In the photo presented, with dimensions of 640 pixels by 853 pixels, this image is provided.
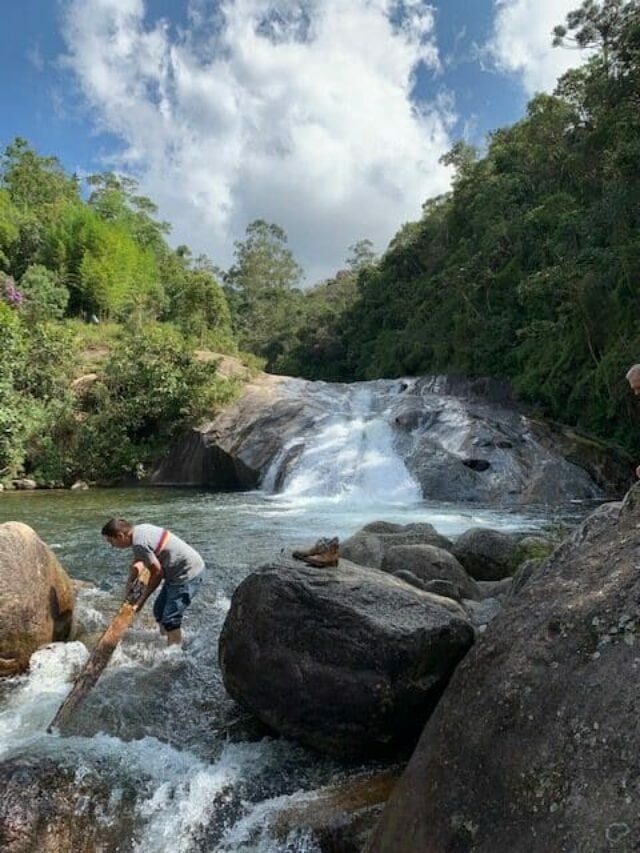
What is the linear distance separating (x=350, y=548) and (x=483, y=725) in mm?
6070

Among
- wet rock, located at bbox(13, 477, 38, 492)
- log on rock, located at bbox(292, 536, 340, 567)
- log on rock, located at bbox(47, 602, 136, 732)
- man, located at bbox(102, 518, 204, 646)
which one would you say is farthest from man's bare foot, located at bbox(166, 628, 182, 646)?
wet rock, located at bbox(13, 477, 38, 492)

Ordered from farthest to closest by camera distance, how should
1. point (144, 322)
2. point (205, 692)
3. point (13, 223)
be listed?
1. point (13, 223)
2. point (144, 322)
3. point (205, 692)

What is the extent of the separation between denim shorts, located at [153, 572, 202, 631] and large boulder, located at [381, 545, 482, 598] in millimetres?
2679

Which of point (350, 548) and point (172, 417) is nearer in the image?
point (350, 548)

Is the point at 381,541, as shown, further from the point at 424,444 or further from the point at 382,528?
the point at 424,444

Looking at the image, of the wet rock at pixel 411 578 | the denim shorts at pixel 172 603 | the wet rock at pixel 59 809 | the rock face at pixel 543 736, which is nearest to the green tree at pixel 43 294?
the denim shorts at pixel 172 603

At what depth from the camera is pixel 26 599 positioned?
250 inches

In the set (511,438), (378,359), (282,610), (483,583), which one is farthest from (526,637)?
(378,359)

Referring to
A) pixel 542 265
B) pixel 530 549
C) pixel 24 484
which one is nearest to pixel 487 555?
pixel 530 549

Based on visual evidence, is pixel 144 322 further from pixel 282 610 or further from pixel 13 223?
pixel 282 610

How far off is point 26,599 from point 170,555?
4.68ft

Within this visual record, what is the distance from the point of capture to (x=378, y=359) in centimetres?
4084

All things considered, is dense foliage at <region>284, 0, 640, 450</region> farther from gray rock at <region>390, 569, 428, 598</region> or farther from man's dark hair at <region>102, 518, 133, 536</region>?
man's dark hair at <region>102, 518, 133, 536</region>

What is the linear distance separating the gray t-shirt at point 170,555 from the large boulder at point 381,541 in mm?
2275
